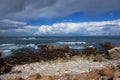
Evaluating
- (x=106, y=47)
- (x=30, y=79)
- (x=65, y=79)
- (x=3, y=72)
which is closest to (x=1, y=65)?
(x=3, y=72)

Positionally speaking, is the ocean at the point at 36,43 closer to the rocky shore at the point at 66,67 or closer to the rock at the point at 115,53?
the rocky shore at the point at 66,67

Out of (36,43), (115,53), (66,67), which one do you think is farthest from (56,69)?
(36,43)

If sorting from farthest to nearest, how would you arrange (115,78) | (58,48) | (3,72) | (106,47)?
1. (106,47)
2. (58,48)
3. (3,72)
4. (115,78)

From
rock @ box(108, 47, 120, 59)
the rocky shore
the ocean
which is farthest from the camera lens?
the ocean

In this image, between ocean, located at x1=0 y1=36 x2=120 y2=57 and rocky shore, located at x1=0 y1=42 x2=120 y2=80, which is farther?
ocean, located at x1=0 y1=36 x2=120 y2=57

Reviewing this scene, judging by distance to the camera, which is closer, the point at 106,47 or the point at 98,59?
the point at 98,59

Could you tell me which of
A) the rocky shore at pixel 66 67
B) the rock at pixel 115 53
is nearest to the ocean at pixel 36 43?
the rocky shore at pixel 66 67

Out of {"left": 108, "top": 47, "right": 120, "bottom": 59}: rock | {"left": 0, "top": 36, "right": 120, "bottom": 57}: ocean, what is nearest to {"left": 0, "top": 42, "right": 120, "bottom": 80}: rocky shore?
{"left": 108, "top": 47, "right": 120, "bottom": 59}: rock

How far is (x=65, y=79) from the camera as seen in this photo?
427 inches

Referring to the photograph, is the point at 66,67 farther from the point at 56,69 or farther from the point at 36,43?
the point at 36,43

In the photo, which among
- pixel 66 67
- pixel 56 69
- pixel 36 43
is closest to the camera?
pixel 56 69

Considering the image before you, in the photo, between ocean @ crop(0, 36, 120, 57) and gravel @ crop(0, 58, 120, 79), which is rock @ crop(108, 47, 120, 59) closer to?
gravel @ crop(0, 58, 120, 79)

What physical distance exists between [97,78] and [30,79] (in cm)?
354

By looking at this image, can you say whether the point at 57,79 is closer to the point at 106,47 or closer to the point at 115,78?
the point at 115,78
